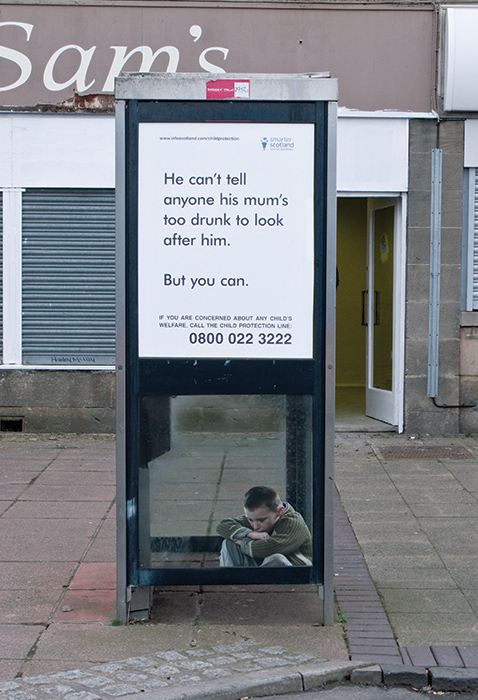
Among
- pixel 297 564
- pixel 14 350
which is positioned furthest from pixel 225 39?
pixel 297 564

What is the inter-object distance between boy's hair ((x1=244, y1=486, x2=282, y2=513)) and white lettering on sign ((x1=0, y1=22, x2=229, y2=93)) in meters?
6.19

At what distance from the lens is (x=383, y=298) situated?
34.1ft

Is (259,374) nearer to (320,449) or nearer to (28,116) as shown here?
(320,449)

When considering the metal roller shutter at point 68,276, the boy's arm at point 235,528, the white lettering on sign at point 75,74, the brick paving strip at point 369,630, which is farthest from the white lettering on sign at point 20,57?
the boy's arm at point 235,528

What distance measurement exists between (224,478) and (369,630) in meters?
1.14

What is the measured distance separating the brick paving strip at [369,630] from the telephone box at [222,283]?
244mm

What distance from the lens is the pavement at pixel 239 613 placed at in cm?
403

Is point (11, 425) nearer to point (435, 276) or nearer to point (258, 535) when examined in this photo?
point (435, 276)

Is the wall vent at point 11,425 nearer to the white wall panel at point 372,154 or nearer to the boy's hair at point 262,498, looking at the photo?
the white wall panel at point 372,154

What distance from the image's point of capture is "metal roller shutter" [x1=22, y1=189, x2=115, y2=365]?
9.62 meters

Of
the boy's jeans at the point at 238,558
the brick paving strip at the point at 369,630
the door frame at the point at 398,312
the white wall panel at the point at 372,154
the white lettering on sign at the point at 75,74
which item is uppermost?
the white lettering on sign at the point at 75,74

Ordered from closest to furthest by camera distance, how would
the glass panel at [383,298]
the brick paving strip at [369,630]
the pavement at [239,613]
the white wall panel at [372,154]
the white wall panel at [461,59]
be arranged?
1. the pavement at [239,613]
2. the brick paving strip at [369,630]
3. the white wall panel at [461,59]
4. the white wall panel at [372,154]
5. the glass panel at [383,298]

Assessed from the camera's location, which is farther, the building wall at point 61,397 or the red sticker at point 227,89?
the building wall at point 61,397

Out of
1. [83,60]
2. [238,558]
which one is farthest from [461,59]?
[238,558]
